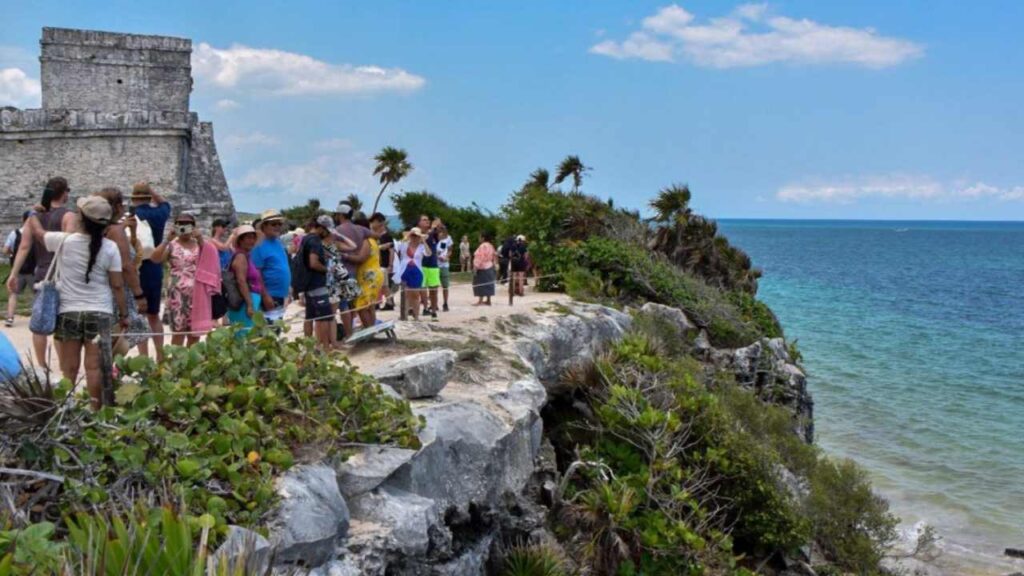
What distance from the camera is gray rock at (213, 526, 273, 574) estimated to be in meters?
3.79

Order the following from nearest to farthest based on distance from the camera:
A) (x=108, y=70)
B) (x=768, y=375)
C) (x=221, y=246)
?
1. (x=221, y=246)
2. (x=768, y=375)
3. (x=108, y=70)

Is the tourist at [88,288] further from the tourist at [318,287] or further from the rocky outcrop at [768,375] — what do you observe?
the rocky outcrop at [768,375]

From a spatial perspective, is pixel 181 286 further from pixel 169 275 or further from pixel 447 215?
pixel 447 215

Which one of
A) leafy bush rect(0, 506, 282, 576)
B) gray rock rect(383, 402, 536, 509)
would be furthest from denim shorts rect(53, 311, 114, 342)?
leafy bush rect(0, 506, 282, 576)

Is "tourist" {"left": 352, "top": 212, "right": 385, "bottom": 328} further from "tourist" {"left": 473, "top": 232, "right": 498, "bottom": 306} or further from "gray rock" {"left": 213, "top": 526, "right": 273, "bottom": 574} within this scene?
"gray rock" {"left": 213, "top": 526, "right": 273, "bottom": 574}

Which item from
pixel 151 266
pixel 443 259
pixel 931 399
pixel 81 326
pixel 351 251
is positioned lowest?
pixel 931 399

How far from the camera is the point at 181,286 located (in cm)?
862

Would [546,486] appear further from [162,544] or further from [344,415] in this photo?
[162,544]

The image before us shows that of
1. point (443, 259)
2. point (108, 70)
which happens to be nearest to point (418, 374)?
point (443, 259)

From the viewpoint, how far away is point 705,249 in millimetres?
22109

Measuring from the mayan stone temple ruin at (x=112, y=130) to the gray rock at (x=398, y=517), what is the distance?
16340 mm

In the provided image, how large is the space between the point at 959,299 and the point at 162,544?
57.5 m

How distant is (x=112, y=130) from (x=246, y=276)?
49.6 ft

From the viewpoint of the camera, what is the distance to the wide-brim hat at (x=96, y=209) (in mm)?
6281
